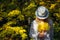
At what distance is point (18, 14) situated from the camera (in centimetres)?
404

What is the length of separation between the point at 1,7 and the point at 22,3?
1.59 ft

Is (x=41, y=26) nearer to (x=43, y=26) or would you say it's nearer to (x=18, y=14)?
(x=43, y=26)

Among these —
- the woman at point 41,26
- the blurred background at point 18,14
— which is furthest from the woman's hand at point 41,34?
the blurred background at point 18,14

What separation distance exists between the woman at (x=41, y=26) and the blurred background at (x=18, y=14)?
823 mm

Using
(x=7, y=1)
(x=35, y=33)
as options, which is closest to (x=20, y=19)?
(x=7, y=1)

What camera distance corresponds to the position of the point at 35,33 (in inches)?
122

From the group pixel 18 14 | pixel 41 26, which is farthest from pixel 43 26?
pixel 18 14

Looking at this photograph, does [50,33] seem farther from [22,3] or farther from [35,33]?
[22,3]

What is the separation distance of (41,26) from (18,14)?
100 cm

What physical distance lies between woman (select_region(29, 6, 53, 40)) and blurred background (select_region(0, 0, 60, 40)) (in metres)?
0.82

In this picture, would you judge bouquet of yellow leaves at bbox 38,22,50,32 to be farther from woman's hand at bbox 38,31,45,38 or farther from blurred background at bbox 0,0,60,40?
blurred background at bbox 0,0,60,40

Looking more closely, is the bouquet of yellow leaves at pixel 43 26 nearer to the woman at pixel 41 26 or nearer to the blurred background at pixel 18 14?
the woman at pixel 41 26

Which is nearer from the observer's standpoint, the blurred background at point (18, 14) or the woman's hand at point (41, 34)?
the woman's hand at point (41, 34)

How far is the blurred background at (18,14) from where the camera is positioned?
4.01 metres
